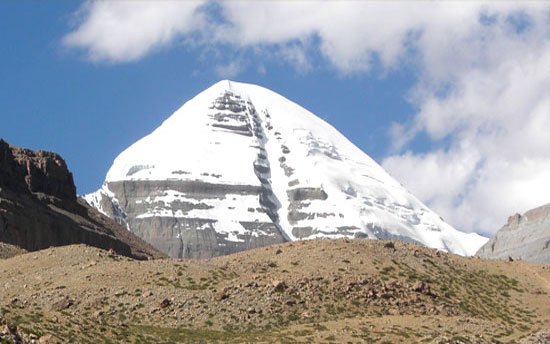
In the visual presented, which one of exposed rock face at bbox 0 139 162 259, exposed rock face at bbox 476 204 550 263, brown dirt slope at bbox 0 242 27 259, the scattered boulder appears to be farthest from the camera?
exposed rock face at bbox 476 204 550 263

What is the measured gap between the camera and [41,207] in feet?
533

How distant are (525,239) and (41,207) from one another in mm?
64268

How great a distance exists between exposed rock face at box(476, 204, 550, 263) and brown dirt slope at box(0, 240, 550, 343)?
77.1 metres

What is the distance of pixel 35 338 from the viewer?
50500mm

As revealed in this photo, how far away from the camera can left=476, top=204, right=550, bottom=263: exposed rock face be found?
166m

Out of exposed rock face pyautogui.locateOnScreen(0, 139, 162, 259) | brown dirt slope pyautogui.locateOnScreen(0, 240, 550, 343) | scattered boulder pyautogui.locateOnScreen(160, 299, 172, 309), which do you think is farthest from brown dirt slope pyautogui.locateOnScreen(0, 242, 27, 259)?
exposed rock face pyautogui.locateOnScreen(0, 139, 162, 259)

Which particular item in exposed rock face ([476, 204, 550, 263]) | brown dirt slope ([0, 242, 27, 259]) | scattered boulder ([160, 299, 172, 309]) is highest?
exposed rock face ([476, 204, 550, 263])

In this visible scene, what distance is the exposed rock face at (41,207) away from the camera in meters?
148

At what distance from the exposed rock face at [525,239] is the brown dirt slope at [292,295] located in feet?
253

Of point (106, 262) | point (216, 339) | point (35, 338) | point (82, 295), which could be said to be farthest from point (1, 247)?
point (35, 338)

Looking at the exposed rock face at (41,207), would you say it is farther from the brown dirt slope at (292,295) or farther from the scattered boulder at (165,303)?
the scattered boulder at (165,303)

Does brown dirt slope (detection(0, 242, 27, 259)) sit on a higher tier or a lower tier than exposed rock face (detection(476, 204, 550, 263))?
lower

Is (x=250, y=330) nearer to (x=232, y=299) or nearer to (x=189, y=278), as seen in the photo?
(x=232, y=299)

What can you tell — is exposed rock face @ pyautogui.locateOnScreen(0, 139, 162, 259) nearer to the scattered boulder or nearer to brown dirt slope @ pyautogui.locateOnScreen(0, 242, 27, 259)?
brown dirt slope @ pyautogui.locateOnScreen(0, 242, 27, 259)
